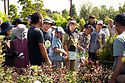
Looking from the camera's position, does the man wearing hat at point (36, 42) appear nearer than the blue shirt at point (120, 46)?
No

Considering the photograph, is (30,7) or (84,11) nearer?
(30,7)

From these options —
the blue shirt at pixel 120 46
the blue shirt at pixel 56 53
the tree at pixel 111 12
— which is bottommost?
the blue shirt at pixel 56 53

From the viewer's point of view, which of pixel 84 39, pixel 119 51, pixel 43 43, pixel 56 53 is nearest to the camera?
pixel 119 51

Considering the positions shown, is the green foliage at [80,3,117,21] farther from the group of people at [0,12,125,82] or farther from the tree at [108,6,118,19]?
the group of people at [0,12,125,82]

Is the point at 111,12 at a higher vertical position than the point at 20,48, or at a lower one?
higher

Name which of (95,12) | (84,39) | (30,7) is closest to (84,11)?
(95,12)

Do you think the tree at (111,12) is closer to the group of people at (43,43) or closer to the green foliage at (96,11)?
the green foliage at (96,11)

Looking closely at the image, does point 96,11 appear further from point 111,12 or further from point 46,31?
point 46,31

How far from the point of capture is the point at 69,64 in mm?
6066

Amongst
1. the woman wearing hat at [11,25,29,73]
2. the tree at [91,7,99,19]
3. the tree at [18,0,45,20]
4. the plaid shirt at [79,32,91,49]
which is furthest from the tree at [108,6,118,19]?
the woman wearing hat at [11,25,29,73]

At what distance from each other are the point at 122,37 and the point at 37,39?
1916 millimetres

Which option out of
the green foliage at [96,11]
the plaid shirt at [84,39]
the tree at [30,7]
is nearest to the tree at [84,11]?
the green foliage at [96,11]

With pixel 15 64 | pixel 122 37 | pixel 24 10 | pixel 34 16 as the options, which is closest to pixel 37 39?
pixel 34 16

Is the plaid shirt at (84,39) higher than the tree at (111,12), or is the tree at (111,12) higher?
the tree at (111,12)
